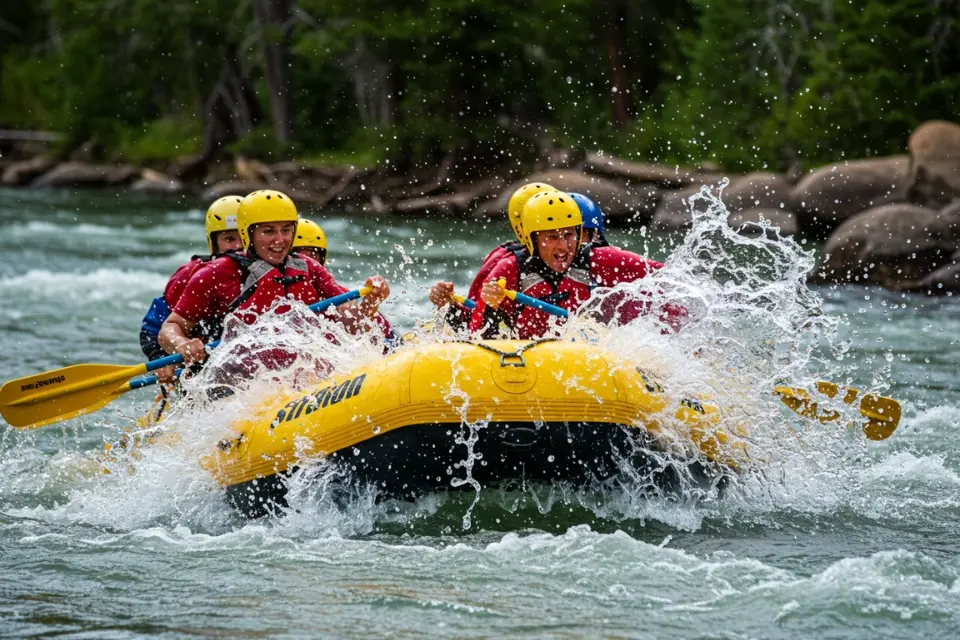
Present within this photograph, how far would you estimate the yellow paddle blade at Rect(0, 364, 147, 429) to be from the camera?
309 inches

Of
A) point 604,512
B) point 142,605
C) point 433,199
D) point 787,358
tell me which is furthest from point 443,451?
point 433,199

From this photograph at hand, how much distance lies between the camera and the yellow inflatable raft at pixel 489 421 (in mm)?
6059

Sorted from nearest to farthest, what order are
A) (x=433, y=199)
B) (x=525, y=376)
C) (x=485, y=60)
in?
(x=525, y=376), (x=433, y=199), (x=485, y=60)

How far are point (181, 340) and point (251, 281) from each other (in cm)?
49

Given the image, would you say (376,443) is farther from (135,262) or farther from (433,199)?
(433,199)

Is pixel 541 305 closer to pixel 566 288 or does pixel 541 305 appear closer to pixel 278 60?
pixel 566 288

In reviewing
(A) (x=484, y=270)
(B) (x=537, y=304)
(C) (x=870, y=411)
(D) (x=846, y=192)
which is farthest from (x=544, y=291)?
(D) (x=846, y=192)

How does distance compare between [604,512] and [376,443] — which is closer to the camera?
[376,443]

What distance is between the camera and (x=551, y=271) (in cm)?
743

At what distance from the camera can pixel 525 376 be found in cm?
611

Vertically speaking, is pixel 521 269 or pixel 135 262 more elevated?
pixel 135 262

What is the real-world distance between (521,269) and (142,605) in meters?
2.83

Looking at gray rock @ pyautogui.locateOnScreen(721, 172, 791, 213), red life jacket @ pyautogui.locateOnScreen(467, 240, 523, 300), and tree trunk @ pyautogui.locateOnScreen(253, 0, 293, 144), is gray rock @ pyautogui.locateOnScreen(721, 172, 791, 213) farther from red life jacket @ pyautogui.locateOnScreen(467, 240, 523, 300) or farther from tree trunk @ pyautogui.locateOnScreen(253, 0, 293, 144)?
tree trunk @ pyautogui.locateOnScreen(253, 0, 293, 144)

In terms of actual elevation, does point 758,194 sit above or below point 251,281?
above
